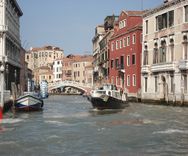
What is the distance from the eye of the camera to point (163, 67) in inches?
1280

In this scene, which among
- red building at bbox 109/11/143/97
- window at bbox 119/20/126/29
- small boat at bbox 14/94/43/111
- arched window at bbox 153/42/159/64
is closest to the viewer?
small boat at bbox 14/94/43/111

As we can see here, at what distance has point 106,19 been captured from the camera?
58.2m

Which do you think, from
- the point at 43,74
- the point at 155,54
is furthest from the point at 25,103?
the point at 43,74

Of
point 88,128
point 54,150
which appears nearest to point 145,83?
point 88,128

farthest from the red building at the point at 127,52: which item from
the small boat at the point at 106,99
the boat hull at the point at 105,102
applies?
the boat hull at the point at 105,102

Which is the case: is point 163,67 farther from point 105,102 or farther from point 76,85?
point 76,85

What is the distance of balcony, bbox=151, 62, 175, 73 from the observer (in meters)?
31.2

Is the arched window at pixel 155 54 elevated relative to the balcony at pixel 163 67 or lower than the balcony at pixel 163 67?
elevated

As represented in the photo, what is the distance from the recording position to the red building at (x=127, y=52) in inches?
1532

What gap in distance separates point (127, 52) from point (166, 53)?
8.82 m

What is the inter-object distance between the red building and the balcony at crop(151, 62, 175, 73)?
14.6 ft

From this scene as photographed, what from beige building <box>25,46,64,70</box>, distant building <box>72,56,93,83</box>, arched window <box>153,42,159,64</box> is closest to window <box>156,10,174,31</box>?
arched window <box>153,42,159,64</box>

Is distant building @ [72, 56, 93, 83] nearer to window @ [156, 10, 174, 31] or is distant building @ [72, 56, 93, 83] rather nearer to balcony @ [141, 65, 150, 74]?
balcony @ [141, 65, 150, 74]

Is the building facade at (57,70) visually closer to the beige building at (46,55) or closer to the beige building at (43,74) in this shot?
the beige building at (43,74)
